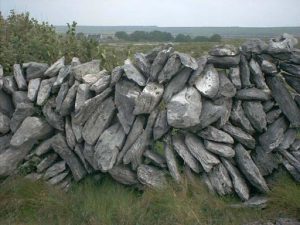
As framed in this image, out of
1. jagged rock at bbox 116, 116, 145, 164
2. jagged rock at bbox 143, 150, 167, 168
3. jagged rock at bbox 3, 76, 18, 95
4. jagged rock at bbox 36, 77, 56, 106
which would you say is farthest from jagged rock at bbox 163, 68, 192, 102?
jagged rock at bbox 3, 76, 18, 95

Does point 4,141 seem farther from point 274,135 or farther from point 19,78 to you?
point 274,135

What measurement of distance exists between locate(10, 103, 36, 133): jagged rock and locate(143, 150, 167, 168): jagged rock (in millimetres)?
2139

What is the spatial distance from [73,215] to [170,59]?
2735mm

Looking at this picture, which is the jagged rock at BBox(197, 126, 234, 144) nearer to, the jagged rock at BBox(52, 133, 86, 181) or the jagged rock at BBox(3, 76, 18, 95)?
the jagged rock at BBox(52, 133, 86, 181)

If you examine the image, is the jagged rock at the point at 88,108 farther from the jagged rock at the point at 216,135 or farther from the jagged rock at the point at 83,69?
the jagged rock at the point at 216,135

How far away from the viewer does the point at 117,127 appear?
6.86 m

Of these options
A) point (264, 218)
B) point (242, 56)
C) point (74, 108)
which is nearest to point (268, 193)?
point (264, 218)

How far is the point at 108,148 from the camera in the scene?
6613 mm

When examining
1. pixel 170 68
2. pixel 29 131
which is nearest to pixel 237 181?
pixel 170 68

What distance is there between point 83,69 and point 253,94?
282cm

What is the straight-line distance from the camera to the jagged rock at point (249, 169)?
6363 millimetres

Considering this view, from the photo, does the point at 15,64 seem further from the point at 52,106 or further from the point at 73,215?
the point at 73,215

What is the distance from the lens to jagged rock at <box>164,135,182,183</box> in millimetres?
6453

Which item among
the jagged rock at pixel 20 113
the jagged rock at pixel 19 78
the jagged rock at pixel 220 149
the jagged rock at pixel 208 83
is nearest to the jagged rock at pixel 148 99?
the jagged rock at pixel 208 83
